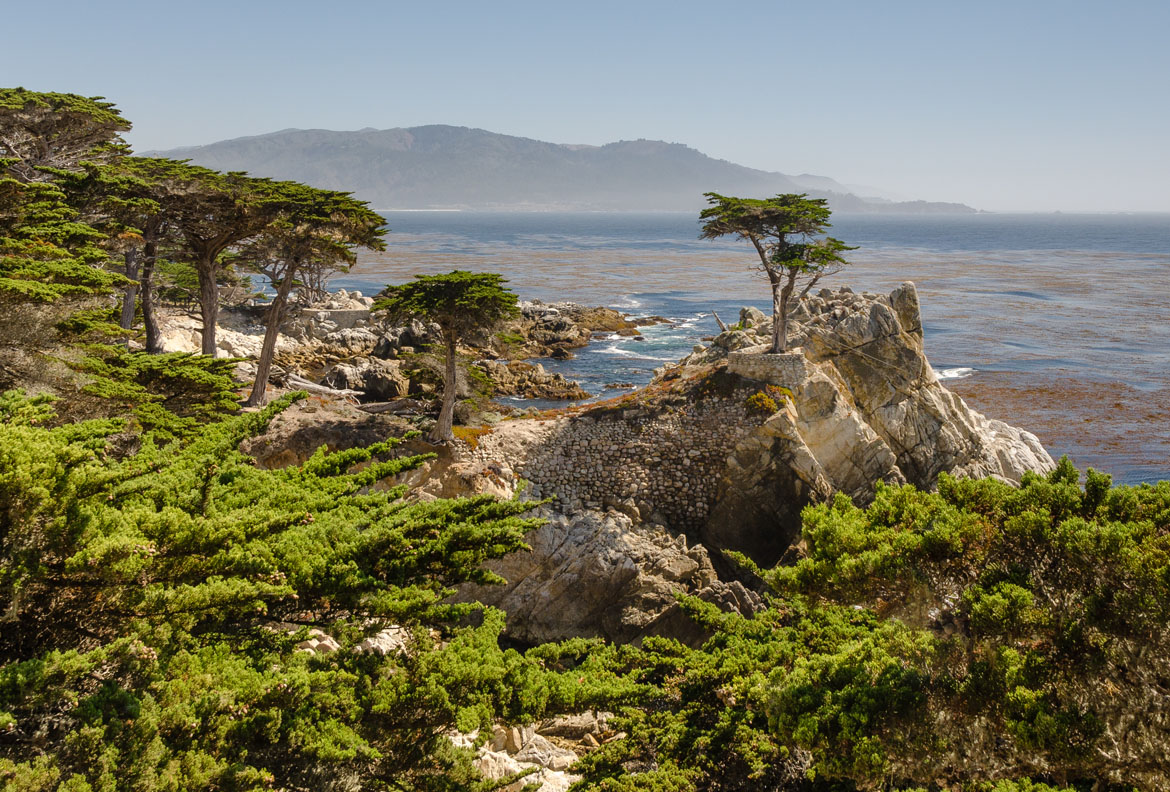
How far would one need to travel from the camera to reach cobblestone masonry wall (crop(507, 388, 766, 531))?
1917cm

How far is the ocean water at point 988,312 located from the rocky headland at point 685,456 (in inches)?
368

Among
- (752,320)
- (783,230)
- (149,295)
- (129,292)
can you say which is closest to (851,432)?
(783,230)

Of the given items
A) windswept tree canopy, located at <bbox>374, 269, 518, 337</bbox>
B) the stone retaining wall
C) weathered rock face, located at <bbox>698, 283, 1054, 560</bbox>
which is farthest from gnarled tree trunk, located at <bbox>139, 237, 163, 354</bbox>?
the stone retaining wall

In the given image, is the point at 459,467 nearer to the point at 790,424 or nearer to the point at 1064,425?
the point at 790,424

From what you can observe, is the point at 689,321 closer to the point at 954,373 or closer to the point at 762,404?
the point at 954,373

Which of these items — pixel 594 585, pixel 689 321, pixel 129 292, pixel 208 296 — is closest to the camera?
pixel 594 585

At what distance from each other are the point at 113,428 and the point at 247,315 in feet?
123

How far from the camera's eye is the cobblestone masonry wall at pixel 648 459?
1917 centimetres

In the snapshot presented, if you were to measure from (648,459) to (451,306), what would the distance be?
633 centimetres

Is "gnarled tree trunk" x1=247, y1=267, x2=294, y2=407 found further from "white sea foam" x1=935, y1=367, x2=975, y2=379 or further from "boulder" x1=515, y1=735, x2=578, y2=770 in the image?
"white sea foam" x1=935, y1=367, x2=975, y2=379

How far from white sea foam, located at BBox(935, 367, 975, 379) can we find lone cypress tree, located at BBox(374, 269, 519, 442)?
29.7 metres

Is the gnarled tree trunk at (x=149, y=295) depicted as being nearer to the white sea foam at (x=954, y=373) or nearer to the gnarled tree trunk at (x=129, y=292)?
the gnarled tree trunk at (x=129, y=292)

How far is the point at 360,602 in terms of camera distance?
8047 mm

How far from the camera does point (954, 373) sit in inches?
1615
